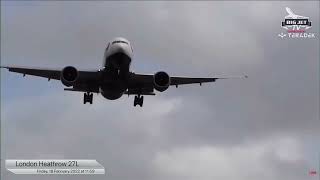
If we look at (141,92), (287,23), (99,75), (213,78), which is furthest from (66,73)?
(287,23)

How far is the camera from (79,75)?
52.7 m

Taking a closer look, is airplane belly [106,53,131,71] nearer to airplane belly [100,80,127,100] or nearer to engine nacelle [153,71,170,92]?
airplane belly [100,80,127,100]

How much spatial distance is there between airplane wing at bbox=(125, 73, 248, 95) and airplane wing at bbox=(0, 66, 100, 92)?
7.53ft

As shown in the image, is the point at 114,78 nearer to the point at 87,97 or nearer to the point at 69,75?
the point at 69,75

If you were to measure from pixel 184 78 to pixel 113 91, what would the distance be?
5.35 metres

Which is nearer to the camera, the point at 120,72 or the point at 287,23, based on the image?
the point at 120,72

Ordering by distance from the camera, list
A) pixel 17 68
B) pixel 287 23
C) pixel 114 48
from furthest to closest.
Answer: pixel 287 23
pixel 17 68
pixel 114 48

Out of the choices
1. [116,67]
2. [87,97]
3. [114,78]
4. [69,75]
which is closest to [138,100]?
[87,97]

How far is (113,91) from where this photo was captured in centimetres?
5312

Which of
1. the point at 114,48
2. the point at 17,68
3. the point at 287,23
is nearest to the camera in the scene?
the point at 114,48

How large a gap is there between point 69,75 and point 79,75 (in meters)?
1.60

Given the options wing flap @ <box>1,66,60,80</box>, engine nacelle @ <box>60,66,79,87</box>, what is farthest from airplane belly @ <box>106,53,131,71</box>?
wing flap @ <box>1,66,60,80</box>

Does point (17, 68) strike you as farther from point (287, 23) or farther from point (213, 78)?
point (287, 23)

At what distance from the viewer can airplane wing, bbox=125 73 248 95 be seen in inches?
2090
